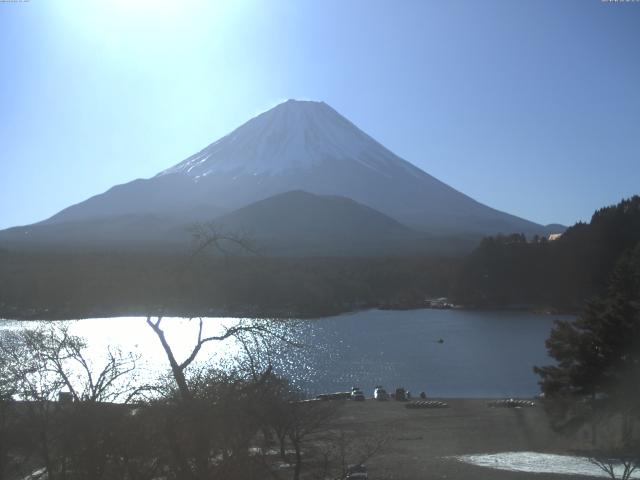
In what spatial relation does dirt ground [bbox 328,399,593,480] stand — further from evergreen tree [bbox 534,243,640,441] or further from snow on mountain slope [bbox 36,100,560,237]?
snow on mountain slope [bbox 36,100,560,237]

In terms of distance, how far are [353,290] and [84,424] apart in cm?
3825

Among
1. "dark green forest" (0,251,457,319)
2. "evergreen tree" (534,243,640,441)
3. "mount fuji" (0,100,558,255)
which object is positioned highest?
"mount fuji" (0,100,558,255)

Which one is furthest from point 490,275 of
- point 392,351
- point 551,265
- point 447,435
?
point 447,435

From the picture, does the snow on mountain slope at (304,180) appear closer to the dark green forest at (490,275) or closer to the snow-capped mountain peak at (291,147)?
the snow-capped mountain peak at (291,147)

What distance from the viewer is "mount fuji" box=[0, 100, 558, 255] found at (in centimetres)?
6812

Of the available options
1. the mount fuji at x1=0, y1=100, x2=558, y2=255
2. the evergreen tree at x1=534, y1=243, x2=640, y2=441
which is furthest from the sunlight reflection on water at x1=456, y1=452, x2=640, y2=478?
the mount fuji at x1=0, y1=100, x2=558, y2=255

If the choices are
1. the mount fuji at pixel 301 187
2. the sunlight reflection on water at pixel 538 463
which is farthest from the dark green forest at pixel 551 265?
the sunlight reflection on water at pixel 538 463

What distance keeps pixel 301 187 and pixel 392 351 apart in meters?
55.7

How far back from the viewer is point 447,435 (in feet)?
39.0

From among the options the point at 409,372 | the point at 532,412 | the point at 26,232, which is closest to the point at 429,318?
the point at 409,372

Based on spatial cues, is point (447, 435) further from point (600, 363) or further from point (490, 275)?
point (490, 275)

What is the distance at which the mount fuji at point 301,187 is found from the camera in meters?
68.1

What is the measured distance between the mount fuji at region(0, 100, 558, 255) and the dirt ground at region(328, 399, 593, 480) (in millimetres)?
47027

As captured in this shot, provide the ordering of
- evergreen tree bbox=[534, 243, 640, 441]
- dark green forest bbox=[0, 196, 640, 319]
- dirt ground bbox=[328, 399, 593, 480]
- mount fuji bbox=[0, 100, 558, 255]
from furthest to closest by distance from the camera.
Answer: mount fuji bbox=[0, 100, 558, 255] → dark green forest bbox=[0, 196, 640, 319] → evergreen tree bbox=[534, 243, 640, 441] → dirt ground bbox=[328, 399, 593, 480]
